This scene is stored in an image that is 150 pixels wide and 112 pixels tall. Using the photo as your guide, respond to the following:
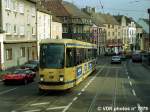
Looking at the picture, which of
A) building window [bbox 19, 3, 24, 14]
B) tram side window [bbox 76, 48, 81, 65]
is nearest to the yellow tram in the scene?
tram side window [bbox 76, 48, 81, 65]

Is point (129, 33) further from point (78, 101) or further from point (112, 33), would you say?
point (78, 101)

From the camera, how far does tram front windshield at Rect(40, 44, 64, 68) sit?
2491cm

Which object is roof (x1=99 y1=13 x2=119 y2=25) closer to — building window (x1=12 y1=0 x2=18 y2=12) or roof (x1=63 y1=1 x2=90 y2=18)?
roof (x1=63 y1=1 x2=90 y2=18)

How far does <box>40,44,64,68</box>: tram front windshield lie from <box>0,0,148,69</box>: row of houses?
25962mm

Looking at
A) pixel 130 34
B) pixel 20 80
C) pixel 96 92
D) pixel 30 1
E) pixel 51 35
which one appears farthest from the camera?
pixel 130 34

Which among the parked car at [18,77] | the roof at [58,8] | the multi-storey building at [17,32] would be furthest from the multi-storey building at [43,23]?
the parked car at [18,77]

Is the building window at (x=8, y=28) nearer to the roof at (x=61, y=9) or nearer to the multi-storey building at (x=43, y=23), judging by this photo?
the multi-storey building at (x=43, y=23)

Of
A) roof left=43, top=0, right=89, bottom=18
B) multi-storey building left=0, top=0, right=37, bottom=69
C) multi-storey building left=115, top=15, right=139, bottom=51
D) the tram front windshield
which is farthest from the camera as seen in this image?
multi-storey building left=115, top=15, right=139, bottom=51

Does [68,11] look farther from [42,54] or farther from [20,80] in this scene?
[42,54]

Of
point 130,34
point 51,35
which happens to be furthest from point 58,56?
point 130,34

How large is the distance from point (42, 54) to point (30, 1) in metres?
41.5

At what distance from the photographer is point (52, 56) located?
25.0 m

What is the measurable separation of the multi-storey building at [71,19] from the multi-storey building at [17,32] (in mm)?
40581

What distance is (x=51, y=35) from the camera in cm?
8388
